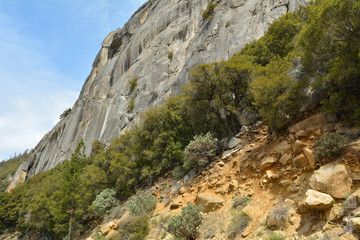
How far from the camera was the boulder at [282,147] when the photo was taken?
9.86 m

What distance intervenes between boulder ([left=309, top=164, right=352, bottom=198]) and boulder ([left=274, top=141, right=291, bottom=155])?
8.55ft

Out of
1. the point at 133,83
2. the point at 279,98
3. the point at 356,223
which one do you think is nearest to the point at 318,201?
the point at 356,223

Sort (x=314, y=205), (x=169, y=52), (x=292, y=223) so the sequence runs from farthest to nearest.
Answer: (x=169, y=52), (x=292, y=223), (x=314, y=205)

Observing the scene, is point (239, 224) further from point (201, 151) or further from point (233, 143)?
point (201, 151)

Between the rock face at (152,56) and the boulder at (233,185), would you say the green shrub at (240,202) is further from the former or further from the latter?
the rock face at (152,56)

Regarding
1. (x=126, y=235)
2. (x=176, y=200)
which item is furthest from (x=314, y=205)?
(x=126, y=235)

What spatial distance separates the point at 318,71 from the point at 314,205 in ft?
23.2

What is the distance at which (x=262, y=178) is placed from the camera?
390 inches

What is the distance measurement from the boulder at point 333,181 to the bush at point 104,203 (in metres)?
18.3

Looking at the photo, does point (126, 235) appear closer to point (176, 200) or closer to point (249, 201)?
point (176, 200)

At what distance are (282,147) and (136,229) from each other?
9.21 metres

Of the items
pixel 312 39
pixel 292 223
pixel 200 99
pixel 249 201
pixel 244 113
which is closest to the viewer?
pixel 292 223

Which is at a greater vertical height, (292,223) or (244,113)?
(244,113)

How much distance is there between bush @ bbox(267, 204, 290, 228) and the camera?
6957 millimetres
